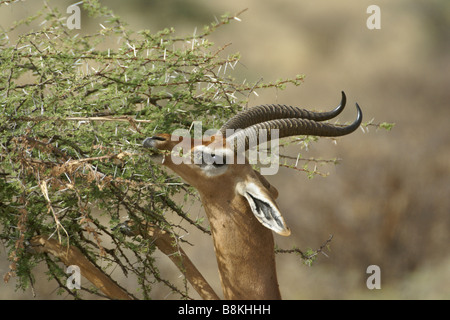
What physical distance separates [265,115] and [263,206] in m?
0.38

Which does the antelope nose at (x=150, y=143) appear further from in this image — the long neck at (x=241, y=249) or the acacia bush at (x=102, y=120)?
the long neck at (x=241, y=249)

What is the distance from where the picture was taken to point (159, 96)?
8.98 feet

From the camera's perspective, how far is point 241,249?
91.3 inches

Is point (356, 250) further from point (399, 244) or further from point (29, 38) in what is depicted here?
point (29, 38)

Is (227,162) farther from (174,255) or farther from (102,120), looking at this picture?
(174,255)

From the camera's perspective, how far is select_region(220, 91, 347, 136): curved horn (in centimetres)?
235

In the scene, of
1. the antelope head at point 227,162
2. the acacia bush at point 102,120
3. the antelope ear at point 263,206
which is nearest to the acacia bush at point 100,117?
the acacia bush at point 102,120

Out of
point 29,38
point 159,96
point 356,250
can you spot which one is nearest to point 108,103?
point 159,96

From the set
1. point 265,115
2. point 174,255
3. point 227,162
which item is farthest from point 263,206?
point 174,255

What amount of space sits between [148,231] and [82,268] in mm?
293

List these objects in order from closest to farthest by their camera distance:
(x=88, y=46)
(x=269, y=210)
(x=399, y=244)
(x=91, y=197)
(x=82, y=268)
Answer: (x=269, y=210) → (x=91, y=197) → (x=82, y=268) → (x=88, y=46) → (x=399, y=244)

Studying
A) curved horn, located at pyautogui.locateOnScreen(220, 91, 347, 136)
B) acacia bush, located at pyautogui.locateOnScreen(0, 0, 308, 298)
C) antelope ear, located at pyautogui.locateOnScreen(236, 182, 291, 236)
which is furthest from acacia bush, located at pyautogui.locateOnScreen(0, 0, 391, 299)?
antelope ear, located at pyautogui.locateOnScreen(236, 182, 291, 236)

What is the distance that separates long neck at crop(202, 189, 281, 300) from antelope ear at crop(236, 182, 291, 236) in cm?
5

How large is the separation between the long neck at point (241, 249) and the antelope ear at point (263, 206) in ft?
0.18
